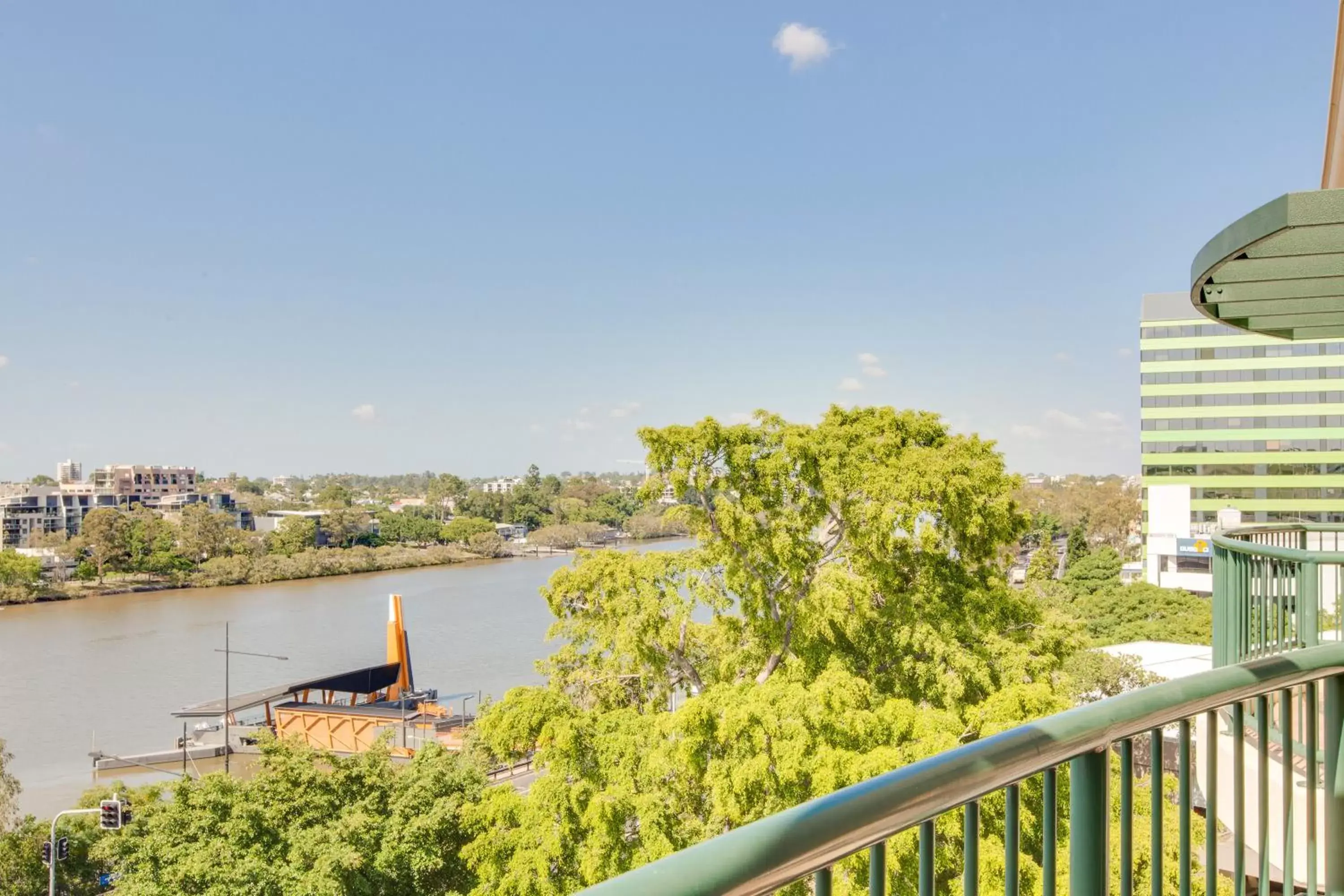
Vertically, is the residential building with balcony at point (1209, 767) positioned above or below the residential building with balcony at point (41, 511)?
above

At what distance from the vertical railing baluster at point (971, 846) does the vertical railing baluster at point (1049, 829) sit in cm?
9

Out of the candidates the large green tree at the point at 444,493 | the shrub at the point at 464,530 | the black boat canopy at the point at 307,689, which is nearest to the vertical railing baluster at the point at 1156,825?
the black boat canopy at the point at 307,689

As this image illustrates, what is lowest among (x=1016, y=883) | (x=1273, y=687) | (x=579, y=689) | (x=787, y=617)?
(x=579, y=689)

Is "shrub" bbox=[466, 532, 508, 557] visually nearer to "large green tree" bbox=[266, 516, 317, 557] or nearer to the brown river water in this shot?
"large green tree" bbox=[266, 516, 317, 557]

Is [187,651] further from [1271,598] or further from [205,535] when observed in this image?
[1271,598]

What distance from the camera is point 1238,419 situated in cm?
3681

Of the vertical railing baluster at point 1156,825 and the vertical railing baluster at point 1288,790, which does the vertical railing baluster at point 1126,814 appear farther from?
the vertical railing baluster at point 1288,790

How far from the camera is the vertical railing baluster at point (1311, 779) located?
1.44m

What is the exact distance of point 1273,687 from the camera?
51.8 inches

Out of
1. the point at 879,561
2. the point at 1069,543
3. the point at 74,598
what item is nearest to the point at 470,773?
the point at 879,561

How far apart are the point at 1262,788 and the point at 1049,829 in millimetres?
726

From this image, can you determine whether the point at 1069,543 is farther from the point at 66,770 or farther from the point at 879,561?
the point at 66,770

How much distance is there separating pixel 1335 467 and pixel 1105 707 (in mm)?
43599

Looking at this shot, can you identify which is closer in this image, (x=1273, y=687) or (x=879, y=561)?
(x=1273, y=687)
